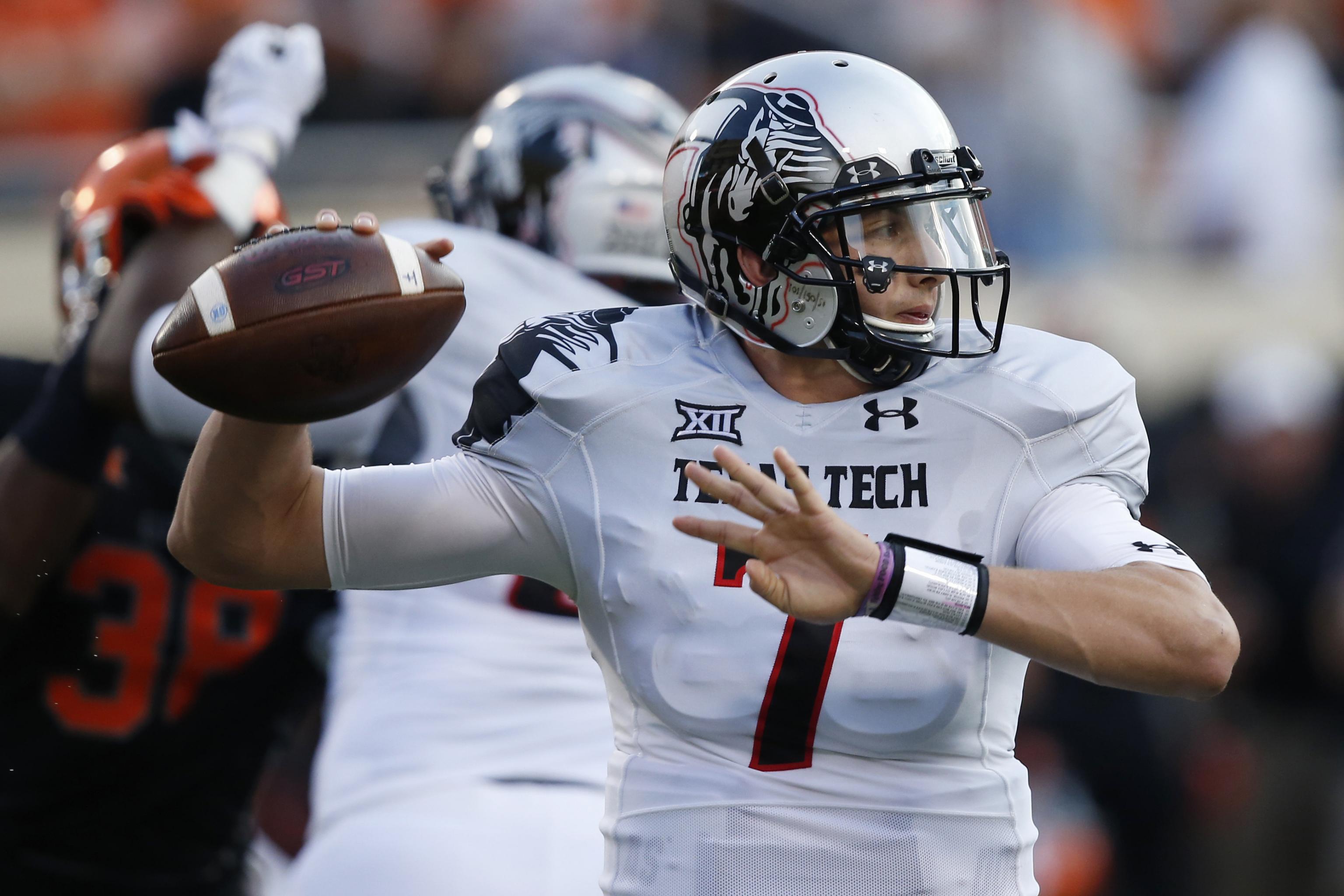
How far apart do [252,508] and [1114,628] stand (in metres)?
1.08

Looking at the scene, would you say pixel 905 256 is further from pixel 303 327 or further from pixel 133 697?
pixel 133 697

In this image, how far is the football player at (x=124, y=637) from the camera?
3248 mm

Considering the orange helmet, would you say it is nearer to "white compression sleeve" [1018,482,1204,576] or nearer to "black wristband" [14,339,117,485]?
"black wristband" [14,339,117,485]

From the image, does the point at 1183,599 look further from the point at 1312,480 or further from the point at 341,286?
the point at 1312,480

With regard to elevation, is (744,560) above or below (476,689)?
above

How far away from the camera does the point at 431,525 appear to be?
2.24 meters

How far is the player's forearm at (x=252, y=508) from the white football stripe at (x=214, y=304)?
130mm

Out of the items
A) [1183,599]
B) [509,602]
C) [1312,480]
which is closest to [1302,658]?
[1312,480]

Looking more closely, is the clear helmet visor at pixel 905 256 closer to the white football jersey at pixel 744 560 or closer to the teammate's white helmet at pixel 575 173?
the white football jersey at pixel 744 560

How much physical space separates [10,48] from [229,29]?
3.31 feet

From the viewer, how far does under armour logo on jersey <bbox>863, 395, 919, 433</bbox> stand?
2.27 m

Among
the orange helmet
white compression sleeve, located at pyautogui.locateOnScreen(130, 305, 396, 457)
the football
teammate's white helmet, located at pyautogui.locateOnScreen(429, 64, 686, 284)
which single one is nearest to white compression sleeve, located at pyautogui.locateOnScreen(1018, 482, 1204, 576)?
the football

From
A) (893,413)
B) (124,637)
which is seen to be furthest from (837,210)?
(124,637)

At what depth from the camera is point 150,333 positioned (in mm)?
2990
